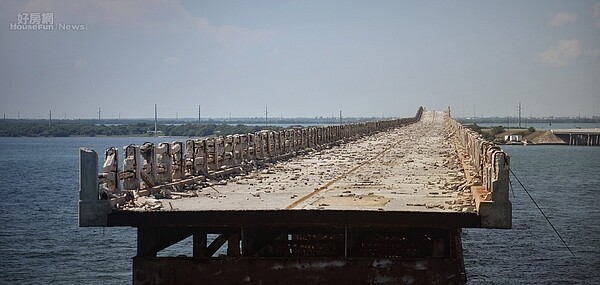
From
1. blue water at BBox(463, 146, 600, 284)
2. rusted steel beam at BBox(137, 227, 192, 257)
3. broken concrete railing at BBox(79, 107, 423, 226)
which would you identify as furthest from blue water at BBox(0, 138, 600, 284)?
rusted steel beam at BBox(137, 227, 192, 257)

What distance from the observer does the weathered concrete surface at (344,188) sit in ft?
54.4

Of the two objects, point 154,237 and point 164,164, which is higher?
point 164,164

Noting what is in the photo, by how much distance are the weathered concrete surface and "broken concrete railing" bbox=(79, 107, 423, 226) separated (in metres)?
0.80

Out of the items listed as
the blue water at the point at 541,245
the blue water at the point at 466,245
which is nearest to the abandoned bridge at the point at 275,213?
the blue water at the point at 541,245

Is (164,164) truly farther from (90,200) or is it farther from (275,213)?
(275,213)

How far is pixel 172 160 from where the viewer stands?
21.1 meters

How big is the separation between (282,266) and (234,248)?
5.41m

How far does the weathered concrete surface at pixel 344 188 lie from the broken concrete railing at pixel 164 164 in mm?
805

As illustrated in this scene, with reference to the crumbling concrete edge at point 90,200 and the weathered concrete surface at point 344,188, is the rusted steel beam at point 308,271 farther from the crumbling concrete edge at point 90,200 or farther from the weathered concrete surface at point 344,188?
the weathered concrete surface at point 344,188

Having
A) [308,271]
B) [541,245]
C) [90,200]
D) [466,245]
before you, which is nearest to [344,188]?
[308,271]

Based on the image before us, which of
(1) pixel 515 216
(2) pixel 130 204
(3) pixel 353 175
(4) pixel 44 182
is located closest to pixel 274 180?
(3) pixel 353 175

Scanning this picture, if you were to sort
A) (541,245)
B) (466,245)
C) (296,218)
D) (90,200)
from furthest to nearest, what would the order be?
(541,245) → (466,245) → (90,200) → (296,218)

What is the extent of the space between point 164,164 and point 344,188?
406cm

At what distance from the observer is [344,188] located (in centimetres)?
2088
